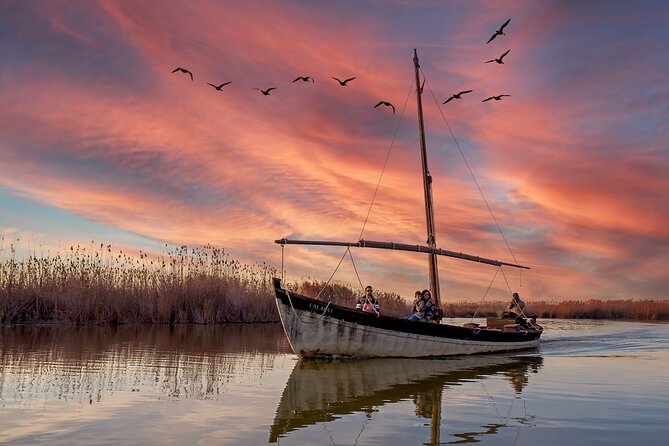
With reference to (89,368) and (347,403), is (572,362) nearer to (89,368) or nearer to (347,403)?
(347,403)

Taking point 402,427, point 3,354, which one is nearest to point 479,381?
point 402,427

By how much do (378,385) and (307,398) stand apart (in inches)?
92.2

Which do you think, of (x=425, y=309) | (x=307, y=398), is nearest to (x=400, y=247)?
(x=425, y=309)

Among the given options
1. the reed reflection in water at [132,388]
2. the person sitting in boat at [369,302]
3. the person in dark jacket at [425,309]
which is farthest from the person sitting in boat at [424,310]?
the reed reflection in water at [132,388]

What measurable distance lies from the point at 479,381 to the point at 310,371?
4074mm

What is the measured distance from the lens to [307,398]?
1104 centimetres

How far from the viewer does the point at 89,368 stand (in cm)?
1367

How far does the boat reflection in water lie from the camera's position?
355 inches

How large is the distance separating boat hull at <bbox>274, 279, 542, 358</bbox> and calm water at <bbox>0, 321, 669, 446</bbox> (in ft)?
2.05

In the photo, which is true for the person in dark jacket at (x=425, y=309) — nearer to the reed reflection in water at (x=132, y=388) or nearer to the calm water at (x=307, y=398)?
the calm water at (x=307, y=398)

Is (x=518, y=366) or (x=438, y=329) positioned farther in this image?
(x=438, y=329)

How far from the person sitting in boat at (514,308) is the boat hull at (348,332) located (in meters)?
7.22

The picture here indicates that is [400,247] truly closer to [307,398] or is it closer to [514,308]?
[514,308]

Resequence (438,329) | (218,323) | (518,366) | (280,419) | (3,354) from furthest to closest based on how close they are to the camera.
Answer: (218,323) < (438,329) < (518,366) < (3,354) < (280,419)
